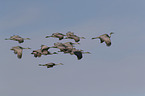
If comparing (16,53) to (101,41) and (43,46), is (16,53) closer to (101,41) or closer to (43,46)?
(43,46)

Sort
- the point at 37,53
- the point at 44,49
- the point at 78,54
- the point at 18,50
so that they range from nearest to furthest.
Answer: the point at 78,54
the point at 18,50
the point at 44,49
the point at 37,53

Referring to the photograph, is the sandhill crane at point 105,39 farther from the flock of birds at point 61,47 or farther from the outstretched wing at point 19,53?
the outstretched wing at point 19,53

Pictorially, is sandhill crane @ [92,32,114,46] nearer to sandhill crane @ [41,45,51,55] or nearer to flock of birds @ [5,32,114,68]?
flock of birds @ [5,32,114,68]

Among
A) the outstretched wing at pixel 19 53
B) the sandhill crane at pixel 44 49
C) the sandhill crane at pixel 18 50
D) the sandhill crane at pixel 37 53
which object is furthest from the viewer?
the sandhill crane at pixel 37 53

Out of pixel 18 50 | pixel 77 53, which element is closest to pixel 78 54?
pixel 77 53

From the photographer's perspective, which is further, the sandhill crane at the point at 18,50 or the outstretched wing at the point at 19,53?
the sandhill crane at the point at 18,50

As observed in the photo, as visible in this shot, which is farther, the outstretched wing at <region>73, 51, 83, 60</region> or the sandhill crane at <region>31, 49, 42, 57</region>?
the sandhill crane at <region>31, 49, 42, 57</region>

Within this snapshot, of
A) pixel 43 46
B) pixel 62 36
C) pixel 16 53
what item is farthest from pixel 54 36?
pixel 16 53

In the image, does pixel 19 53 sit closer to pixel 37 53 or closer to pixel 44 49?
pixel 44 49

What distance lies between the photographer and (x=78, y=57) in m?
42.0

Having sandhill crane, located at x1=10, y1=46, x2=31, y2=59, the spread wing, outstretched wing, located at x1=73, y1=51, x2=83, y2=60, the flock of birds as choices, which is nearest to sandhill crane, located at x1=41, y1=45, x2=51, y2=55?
the flock of birds

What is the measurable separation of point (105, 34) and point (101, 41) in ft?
4.87

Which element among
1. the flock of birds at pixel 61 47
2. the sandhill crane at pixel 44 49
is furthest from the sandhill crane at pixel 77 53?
the sandhill crane at pixel 44 49

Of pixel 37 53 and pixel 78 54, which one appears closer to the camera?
pixel 78 54
